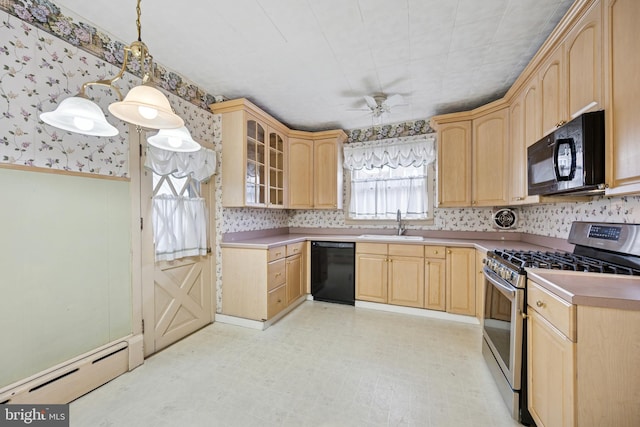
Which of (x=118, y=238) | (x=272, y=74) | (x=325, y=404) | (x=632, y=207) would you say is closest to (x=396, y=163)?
(x=272, y=74)

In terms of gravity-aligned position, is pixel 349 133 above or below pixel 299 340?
above

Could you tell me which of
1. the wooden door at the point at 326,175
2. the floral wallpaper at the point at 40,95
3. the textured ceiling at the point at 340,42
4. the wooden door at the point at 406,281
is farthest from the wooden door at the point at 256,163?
the wooden door at the point at 406,281

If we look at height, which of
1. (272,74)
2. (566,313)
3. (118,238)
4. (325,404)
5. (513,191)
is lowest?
(325,404)

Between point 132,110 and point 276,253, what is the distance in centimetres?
204

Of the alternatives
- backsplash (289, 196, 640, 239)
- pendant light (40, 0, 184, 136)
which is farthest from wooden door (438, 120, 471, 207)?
pendant light (40, 0, 184, 136)

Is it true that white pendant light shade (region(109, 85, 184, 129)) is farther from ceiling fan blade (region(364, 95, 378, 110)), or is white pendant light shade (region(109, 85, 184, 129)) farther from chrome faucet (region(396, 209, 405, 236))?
chrome faucet (region(396, 209, 405, 236))

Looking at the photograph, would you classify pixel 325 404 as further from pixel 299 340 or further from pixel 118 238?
pixel 118 238

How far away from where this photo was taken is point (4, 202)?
4.78 feet

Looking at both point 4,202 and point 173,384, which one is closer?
point 4,202

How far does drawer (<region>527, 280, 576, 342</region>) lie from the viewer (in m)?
1.09

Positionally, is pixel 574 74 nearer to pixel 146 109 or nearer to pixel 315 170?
pixel 146 109

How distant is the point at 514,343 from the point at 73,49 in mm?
3472

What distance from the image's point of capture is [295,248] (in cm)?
339

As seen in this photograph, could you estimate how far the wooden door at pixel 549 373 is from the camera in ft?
3.64
